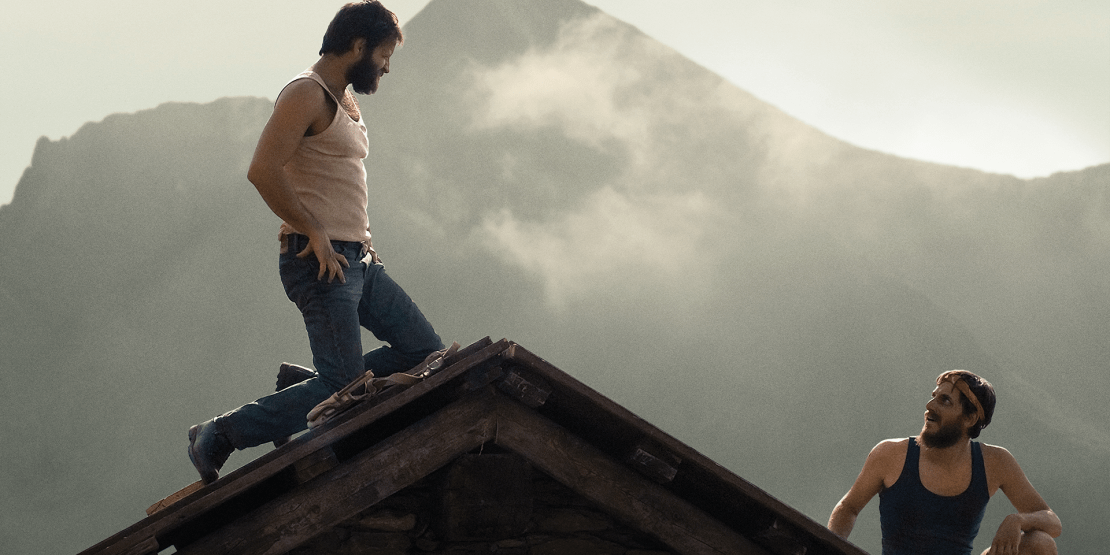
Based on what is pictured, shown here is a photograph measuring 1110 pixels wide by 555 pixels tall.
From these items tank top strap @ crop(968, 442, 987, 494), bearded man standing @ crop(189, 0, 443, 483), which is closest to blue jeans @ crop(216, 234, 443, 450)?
bearded man standing @ crop(189, 0, 443, 483)

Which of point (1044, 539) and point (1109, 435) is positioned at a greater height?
point (1109, 435)

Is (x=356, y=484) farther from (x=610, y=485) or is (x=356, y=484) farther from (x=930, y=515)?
(x=930, y=515)

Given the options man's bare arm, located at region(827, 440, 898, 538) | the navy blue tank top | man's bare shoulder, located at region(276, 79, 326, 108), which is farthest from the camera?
man's bare arm, located at region(827, 440, 898, 538)

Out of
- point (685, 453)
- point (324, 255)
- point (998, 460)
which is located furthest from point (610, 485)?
point (998, 460)

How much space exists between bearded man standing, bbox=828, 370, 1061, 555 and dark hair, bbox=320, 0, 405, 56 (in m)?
2.89

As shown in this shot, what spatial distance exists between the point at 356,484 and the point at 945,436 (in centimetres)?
288

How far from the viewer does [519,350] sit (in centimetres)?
322

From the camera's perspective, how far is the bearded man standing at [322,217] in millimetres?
3125

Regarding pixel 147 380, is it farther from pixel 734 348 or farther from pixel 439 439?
pixel 439 439

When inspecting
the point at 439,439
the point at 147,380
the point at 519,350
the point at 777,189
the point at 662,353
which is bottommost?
the point at 439,439

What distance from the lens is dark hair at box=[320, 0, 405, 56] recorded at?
131 inches

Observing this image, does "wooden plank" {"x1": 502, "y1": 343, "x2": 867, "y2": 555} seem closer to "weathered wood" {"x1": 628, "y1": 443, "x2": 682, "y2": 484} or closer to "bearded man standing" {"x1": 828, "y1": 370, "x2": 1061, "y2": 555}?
"weathered wood" {"x1": 628, "y1": 443, "x2": 682, "y2": 484}

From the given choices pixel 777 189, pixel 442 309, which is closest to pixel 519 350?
pixel 442 309

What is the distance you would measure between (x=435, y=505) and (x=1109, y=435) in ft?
163
